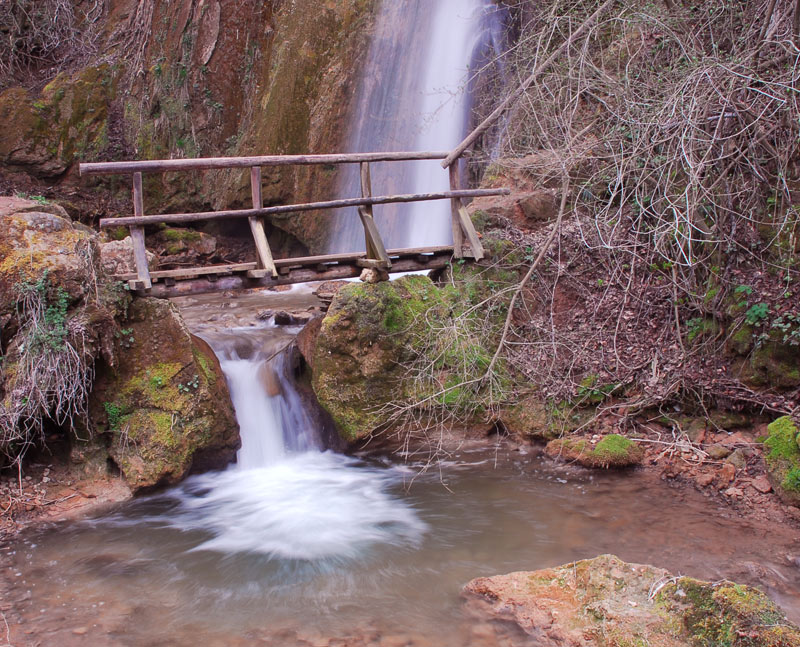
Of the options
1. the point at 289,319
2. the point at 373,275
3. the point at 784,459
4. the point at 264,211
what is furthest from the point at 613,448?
the point at 289,319

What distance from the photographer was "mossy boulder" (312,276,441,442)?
23.7 feet

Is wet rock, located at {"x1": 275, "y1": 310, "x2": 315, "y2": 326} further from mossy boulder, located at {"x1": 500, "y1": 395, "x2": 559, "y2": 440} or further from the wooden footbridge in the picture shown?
mossy boulder, located at {"x1": 500, "y1": 395, "x2": 559, "y2": 440}

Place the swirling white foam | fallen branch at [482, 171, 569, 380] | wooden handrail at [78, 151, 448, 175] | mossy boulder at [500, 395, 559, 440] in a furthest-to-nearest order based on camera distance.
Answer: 1. fallen branch at [482, 171, 569, 380]
2. mossy boulder at [500, 395, 559, 440]
3. wooden handrail at [78, 151, 448, 175]
4. the swirling white foam

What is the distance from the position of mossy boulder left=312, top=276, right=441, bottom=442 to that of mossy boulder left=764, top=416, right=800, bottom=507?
3567 millimetres

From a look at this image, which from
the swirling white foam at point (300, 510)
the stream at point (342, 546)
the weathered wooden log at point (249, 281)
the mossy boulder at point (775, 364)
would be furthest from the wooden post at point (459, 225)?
the mossy boulder at point (775, 364)

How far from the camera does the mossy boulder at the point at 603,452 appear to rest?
6.41 m

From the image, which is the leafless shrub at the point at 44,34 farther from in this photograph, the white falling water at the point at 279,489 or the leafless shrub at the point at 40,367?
the leafless shrub at the point at 40,367

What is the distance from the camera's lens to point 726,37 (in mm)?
7801

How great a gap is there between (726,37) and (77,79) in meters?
11.2

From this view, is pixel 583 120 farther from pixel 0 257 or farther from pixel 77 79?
pixel 77 79

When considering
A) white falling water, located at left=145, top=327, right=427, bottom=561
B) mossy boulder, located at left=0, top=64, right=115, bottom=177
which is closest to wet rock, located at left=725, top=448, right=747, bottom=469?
white falling water, located at left=145, top=327, right=427, bottom=561

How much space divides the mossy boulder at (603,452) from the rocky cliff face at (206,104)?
7.38 m

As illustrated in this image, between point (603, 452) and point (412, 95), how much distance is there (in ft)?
28.4

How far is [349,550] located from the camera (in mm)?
5527
